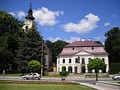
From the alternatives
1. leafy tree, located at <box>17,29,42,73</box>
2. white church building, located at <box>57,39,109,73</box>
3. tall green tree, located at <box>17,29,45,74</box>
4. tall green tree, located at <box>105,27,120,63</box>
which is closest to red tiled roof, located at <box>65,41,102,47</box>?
white church building, located at <box>57,39,109,73</box>

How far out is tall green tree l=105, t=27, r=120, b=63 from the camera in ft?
228

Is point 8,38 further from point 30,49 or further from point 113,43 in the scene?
point 113,43

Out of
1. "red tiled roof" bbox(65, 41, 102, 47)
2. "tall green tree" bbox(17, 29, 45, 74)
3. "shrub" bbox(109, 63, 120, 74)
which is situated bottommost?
"shrub" bbox(109, 63, 120, 74)

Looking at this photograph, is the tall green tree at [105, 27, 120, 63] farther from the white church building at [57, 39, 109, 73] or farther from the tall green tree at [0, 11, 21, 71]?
the tall green tree at [0, 11, 21, 71]

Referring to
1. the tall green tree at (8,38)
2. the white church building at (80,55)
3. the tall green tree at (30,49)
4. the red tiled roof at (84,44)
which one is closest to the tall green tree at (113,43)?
the white church building at (80,55)

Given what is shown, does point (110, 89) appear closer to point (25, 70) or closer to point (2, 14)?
point (25, 70)

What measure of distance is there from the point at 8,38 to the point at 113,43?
28713mm

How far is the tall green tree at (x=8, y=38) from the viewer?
53822mm

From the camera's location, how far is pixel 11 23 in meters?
60.6

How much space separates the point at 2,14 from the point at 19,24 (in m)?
6.16

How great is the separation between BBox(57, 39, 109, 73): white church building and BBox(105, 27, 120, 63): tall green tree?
3398mm

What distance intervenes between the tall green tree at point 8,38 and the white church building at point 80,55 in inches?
630

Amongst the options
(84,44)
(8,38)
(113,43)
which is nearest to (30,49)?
(8,38)

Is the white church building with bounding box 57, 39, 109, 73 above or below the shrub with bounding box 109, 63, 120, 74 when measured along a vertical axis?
above
